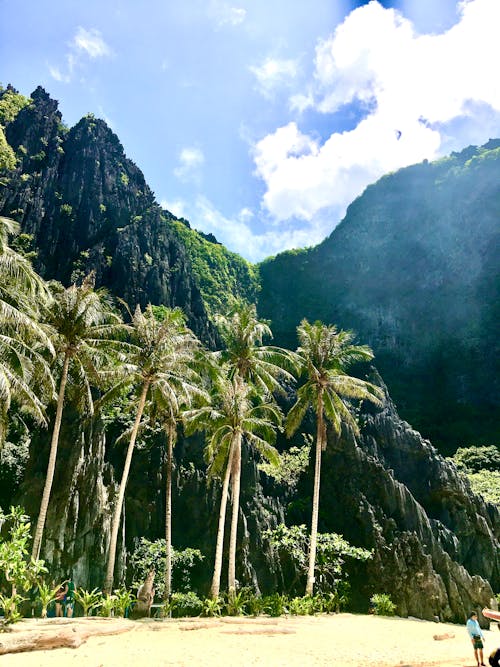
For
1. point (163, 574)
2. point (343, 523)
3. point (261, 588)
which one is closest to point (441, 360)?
point (343, 523)

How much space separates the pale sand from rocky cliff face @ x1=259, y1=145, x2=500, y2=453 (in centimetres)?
4474

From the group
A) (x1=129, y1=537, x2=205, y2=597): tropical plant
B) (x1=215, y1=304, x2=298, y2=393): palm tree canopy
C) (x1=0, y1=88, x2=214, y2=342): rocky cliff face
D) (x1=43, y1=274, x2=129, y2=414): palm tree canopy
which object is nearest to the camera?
(x1=43, y1=274, x2=129, y2=414): palm tree canopy

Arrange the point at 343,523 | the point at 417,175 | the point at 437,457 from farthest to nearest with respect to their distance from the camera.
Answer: the point at 417,175
the point at 437,457
the point at 343,523

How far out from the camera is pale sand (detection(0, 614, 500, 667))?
10.4 meters

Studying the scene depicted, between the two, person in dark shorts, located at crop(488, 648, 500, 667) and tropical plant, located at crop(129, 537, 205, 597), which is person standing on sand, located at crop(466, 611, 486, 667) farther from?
tropical plant, located at crop(129, 537, 205, 597)

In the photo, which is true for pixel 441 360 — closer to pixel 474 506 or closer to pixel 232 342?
pixel 474 506

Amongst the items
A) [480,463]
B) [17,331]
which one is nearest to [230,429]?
[17,331]

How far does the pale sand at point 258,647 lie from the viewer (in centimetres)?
1041

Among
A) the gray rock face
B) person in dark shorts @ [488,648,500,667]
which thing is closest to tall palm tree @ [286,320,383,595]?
the gray rock face

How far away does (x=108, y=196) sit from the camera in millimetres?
60562

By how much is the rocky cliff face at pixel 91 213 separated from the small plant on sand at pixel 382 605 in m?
31.6

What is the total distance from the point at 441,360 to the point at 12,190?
215 feet

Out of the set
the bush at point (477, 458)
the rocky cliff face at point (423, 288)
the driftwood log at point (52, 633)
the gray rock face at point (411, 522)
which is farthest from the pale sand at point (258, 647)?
the rocky cliff face at point (423, 288)

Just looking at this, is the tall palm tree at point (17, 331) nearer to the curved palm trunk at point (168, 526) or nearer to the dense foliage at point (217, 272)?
the curved palm trunk at point (168, 526)
